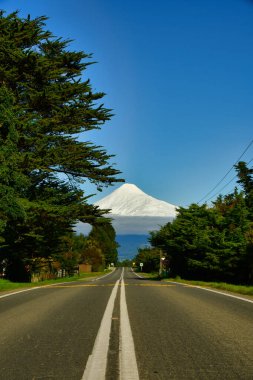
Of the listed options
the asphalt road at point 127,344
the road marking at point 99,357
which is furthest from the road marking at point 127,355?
the road marking at point 99,357

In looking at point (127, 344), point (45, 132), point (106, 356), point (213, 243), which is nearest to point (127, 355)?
point (106, 356)

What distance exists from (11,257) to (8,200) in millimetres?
10793

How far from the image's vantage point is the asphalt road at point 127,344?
4121mm

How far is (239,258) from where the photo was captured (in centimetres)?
3388

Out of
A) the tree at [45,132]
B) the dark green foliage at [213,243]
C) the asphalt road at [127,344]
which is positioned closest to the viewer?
the asphalt road at [127,344]

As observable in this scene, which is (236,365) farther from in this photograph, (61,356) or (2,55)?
(2,55)

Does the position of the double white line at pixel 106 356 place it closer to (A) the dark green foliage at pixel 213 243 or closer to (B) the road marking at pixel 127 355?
(B) the road marking at pixel 127 355

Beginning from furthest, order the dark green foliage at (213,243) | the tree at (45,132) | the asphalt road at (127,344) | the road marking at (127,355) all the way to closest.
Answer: the dark green foliage at (213,243) < the tree at (45,132) < the asphalt road at (127,344) < the road marking at (127,355)

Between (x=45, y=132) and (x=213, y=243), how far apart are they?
17.9 metres

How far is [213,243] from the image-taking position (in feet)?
116

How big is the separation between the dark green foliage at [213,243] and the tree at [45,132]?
1304 centimetres

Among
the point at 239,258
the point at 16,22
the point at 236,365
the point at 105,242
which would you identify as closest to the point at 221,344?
the point at 236,365

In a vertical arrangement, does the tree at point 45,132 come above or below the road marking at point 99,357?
above

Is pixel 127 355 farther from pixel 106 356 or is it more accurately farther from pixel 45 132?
pixel 45 132
